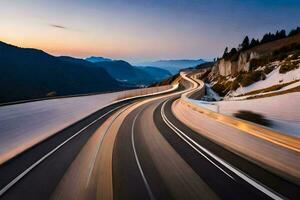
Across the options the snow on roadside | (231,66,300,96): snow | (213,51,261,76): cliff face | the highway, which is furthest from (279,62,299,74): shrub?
the highway

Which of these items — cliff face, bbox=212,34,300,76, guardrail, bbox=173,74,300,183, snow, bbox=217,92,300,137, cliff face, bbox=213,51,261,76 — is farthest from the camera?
cliff face, bbox=212,34,300,76

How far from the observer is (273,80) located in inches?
2010

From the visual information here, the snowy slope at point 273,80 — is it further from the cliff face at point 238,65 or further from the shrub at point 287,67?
the cliff face at point 238,65

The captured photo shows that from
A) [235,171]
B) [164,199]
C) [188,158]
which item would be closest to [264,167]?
[235,171]

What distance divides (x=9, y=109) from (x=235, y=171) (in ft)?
39.0

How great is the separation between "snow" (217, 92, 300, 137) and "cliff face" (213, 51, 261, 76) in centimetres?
5233

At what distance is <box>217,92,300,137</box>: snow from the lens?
18.3m

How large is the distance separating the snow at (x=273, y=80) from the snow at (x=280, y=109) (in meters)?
20.0

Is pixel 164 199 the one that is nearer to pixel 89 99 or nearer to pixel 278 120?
pixel 278 120

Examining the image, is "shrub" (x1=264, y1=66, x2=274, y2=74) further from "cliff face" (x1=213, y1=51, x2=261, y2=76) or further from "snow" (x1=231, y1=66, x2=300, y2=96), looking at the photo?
"cliff face" (x1=213, y1=51, x2=261, y2=76)

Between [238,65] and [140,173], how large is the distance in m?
85.6

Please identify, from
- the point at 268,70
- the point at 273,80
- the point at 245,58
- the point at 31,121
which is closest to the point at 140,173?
the point at 31,121

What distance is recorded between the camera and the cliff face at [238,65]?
81000 mm

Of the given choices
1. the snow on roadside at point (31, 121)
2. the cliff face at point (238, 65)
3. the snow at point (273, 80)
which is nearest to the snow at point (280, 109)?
the snow on roadside at point (31, 121)
